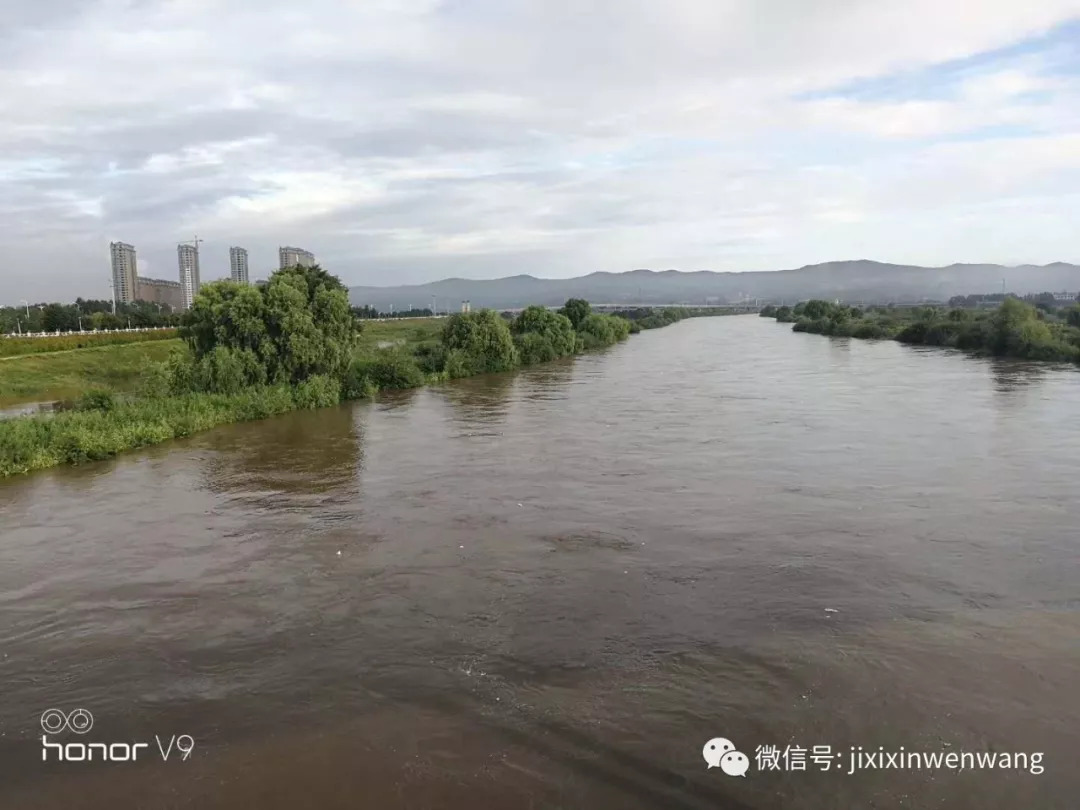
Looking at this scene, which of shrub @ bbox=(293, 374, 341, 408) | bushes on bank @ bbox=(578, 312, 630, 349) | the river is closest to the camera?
the river

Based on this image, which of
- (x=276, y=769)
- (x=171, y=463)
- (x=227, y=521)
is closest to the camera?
(x=276, y=769)

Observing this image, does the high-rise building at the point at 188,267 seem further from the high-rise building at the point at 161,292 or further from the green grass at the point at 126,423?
the green grass at the point at 126,423

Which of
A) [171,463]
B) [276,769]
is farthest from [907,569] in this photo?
[171,463]

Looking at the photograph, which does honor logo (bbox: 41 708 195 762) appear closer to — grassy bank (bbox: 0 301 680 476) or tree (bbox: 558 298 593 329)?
grassy bank (bbox: 0 301 680 476)

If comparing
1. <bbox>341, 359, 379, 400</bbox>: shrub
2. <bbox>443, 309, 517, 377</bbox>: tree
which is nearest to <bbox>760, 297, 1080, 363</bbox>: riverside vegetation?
<bbox>443, 309, 517, 377</bbox>: tree

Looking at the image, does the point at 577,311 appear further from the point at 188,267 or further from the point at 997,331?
the point at 188,267

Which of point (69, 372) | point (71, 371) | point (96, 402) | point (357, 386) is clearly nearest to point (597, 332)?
point (357, 386)

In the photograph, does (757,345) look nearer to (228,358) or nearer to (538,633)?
(228,358)
